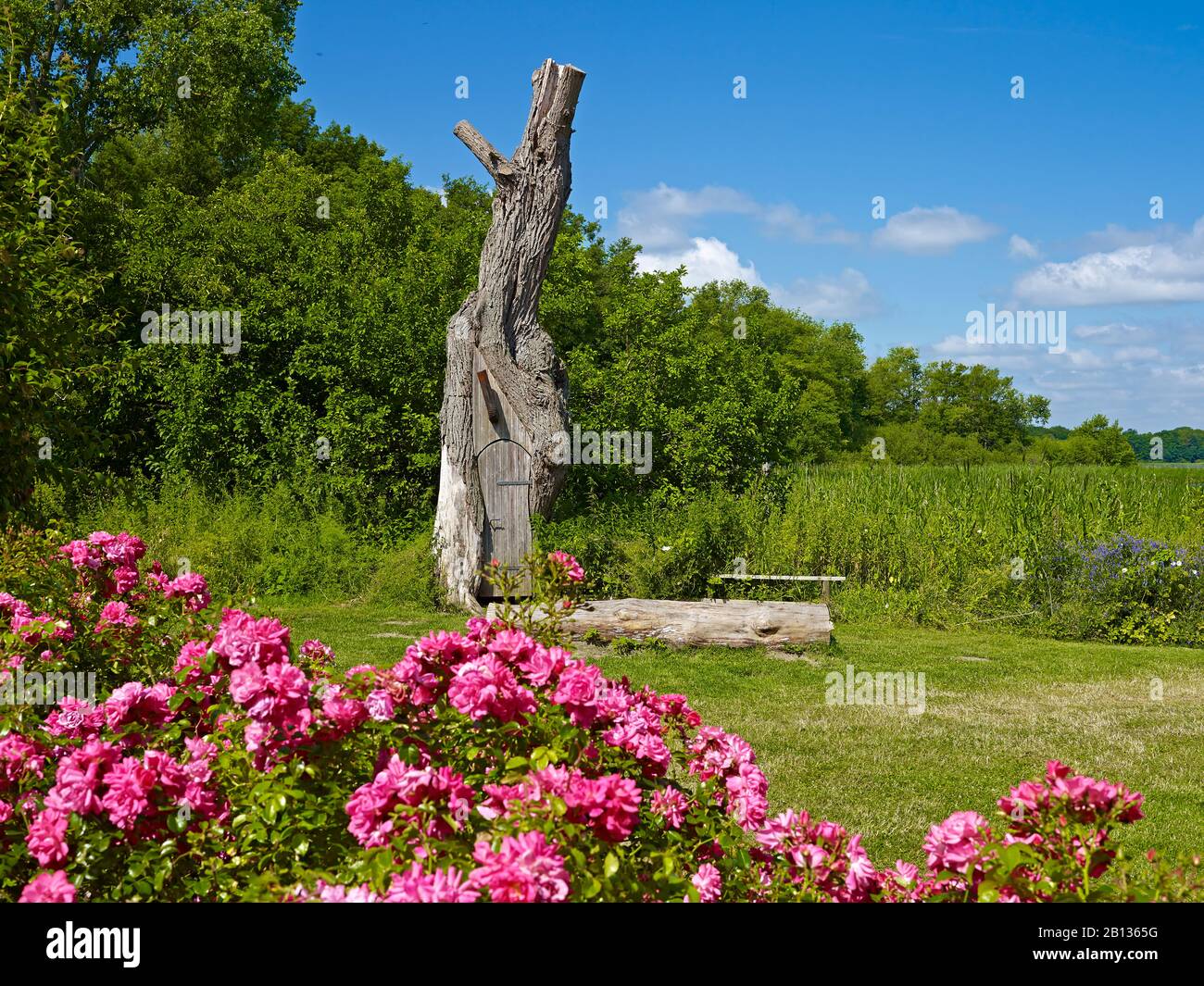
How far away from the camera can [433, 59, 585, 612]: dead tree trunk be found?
42.2 ft

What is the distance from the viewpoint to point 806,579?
12.4 meters

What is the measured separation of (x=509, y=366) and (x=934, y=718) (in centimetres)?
703

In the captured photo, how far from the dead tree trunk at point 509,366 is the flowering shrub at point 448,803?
9702 mm

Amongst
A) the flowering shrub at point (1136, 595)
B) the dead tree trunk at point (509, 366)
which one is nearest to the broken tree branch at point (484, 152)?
the dead tree trunk at point (509, 366)

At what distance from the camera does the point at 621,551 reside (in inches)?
496

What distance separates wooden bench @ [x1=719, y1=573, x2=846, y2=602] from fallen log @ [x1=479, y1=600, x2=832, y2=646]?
72.6 inches

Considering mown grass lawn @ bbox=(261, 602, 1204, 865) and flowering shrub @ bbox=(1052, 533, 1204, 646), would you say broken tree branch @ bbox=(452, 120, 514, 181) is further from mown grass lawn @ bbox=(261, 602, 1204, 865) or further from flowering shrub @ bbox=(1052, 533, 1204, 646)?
flowering shrub @ bbox=(1052, 533, 1204, 646)

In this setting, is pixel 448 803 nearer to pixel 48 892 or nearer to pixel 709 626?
pixel 48 892

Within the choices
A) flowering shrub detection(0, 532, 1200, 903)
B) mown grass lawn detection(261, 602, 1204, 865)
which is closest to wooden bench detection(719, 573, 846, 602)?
mown grass lawn detection(261, 602, 1204, 865)

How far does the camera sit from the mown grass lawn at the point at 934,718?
6086 mm

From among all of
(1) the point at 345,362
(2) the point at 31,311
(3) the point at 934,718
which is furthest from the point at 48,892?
(1) the point at 345,362

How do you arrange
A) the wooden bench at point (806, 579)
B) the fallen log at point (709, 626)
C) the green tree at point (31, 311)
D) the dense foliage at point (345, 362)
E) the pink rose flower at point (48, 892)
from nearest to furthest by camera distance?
the pink rose flower at point (48, 892) → the green tree at point (31, 311) → the fallen log at point (709, 626) → the wooden bench at point (806, 579) → the dense foliage at point (345, 362)

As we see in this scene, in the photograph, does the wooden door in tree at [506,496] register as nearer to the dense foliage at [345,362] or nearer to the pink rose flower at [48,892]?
the dense foliage at [345,362]
